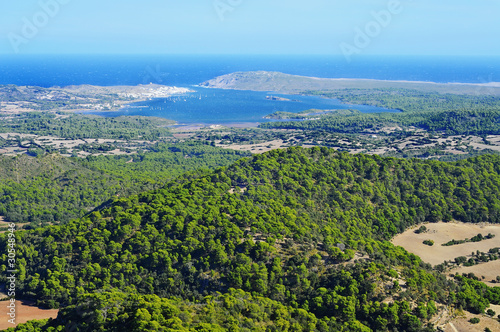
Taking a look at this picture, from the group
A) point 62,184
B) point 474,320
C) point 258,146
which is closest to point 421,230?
point 474,320

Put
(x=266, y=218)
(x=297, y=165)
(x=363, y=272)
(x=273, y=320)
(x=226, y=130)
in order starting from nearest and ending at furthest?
1. (x=273, y=320)
2. (x=363, y=272)
3. (x=266, y=218)
4. (x=297, y=165)
5. (x=226, y=130)

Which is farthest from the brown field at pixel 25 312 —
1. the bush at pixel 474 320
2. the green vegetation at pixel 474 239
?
the green vegetation at pixel 474 239

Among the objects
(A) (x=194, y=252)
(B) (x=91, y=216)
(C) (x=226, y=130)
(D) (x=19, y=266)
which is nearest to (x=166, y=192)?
(B) (x=91, y=216)

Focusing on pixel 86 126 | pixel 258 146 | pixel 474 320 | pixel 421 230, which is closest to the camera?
pixel 474 320

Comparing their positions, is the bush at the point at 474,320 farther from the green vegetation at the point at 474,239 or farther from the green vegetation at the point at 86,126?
the green vegetation at the point at 86,126

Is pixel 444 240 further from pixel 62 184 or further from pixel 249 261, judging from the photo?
pixel 62 184

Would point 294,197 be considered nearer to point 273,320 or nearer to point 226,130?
point 273,320
